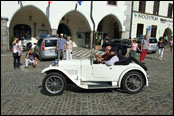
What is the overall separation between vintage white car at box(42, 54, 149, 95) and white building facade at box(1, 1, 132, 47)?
34.7 ft

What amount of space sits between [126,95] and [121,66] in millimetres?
850

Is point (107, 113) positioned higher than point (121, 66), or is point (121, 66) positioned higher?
point (121, 66)

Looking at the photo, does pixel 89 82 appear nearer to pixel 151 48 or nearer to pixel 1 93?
pixel 1 93

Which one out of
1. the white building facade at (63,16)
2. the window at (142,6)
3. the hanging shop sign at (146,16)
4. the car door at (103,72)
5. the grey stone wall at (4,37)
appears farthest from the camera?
the window at (142,6)

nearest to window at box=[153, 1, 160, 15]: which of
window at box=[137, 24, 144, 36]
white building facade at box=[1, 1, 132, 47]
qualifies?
window at box=[137, 24, 144, 36]

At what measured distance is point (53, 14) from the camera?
47.3 feet

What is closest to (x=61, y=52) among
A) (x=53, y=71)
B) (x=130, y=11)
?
(x=53, y=71)

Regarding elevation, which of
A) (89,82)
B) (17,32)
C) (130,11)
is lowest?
(89,82)

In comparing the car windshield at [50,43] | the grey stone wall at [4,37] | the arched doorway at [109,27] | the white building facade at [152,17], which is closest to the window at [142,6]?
the white building facade at [152,17]

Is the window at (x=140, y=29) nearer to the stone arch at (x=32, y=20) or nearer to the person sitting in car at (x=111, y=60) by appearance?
the stone arch at (x=32, y=20)

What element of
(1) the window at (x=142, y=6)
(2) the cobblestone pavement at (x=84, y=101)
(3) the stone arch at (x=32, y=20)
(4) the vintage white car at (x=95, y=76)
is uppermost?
(1) the window at (x=142, y=6)

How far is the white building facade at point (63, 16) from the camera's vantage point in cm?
1371

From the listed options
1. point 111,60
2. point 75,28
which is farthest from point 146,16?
point 111,60

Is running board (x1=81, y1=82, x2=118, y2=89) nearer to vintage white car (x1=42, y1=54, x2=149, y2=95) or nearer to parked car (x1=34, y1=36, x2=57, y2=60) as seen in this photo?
vintage white car (x1=42, y1=54, x2=149, y2=95)
